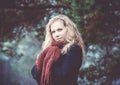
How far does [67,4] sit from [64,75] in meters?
0.67

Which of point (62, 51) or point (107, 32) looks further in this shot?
point (107, 32)

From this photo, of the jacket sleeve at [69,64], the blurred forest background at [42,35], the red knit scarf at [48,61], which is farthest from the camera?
the blurred forest background at [42,35]

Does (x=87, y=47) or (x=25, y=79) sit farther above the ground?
(x=87, y=47)

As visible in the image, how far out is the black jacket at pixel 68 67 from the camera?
2.93m

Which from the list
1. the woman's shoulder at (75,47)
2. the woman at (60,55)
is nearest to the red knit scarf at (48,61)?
the woman at (60,55)

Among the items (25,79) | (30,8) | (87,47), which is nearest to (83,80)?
(87,47)

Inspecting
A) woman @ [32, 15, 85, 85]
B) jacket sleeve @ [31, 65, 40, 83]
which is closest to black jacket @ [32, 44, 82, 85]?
woman @ [32, 15, 85, 85]

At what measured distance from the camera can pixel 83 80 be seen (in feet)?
10.6

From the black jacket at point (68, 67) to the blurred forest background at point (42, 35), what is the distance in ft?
0.77

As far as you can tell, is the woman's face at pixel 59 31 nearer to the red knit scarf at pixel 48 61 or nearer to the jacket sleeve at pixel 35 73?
the red knit scarf at pixel 48 61

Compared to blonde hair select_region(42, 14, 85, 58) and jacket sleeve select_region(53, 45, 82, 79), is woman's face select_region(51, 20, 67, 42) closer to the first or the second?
blonde hair select_region(42, 14, 85, 58)

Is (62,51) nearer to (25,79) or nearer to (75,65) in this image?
(75,65)

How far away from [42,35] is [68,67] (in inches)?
18.5

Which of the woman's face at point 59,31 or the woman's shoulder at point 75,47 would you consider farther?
the woman's face at point 59,31
